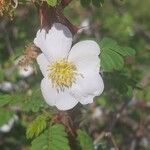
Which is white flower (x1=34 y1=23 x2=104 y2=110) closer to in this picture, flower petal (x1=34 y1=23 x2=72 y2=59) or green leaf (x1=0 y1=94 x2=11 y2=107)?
flower petal (x1=34 y1=23 x2=72 y2=59)

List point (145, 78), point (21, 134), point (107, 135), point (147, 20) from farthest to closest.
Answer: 1. point (147, 20)
2. point (21, 134)
3. point (145, 78)
4. point (107, 135)

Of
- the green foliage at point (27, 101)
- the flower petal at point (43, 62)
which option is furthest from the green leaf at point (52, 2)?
the green foliage at point (27, 101)

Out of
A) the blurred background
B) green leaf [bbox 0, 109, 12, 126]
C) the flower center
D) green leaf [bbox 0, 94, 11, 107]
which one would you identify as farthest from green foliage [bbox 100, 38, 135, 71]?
green leaf [bbox 0, 109, 12, 126]

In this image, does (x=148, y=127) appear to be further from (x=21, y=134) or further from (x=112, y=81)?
(x=112, y=81)

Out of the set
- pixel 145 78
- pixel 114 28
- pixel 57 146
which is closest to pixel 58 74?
pixel 57 146

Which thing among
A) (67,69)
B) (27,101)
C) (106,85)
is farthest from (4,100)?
(106,85)

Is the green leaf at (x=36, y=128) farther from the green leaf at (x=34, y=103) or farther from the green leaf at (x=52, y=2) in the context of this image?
the green leaf at (x=52, y=2)

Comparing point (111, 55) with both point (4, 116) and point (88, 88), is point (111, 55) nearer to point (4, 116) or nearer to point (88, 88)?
point (88, 88)
